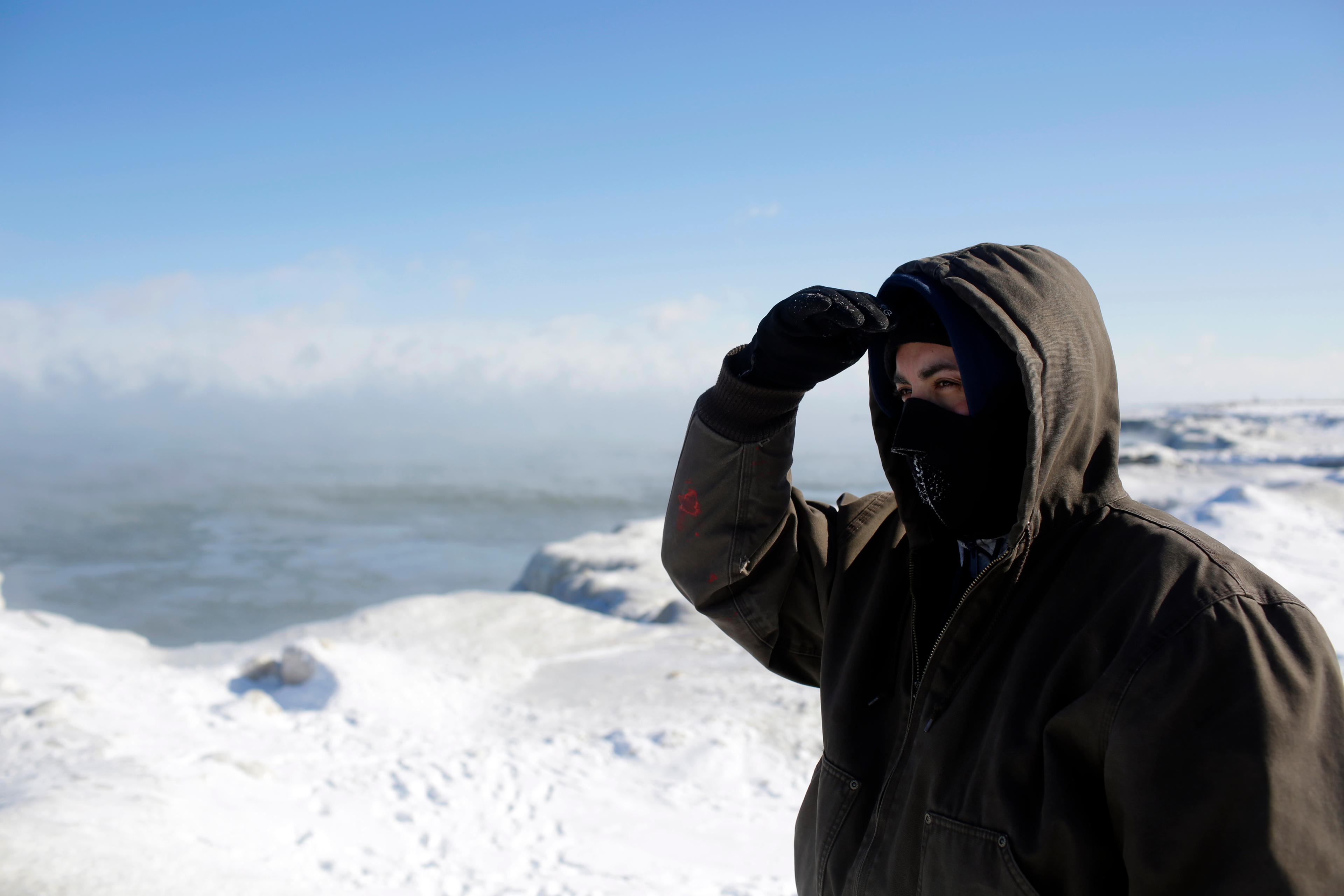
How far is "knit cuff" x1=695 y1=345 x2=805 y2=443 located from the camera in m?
1.85

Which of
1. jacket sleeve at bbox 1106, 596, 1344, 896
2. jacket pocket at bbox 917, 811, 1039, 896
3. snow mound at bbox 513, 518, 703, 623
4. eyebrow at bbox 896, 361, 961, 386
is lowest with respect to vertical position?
snow mound at bbox 513, 518, 703, 623

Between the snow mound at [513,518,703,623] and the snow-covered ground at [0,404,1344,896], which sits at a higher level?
the snow-covered ground at [0,404,1344,896]

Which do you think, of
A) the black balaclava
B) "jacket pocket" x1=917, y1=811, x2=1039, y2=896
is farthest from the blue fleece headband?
"jacket pocket" x1=917, y1=811, x2=1039, y2=896

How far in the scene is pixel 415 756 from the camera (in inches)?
196

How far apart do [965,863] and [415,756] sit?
435 cm

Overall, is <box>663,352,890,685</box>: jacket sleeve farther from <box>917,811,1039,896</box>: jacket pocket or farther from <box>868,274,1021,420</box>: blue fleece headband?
<box>917,811,1039,896</box>: jacket pocket

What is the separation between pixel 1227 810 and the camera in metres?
1.04

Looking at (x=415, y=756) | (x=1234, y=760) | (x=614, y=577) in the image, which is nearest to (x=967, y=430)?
(x=1234, y=760)

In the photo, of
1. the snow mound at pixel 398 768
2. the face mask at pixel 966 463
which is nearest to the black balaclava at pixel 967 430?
the face mask at pixel 966 463

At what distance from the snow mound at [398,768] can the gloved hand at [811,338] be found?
8.68 ft

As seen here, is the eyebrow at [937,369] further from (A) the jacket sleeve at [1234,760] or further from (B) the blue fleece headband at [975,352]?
(A) the jacket sleeve at [1234,760]

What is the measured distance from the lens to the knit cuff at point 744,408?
185 centimetres

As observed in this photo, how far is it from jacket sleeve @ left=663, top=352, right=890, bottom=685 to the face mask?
0.32m

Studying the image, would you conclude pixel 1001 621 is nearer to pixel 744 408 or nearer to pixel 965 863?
pixel 965 863
